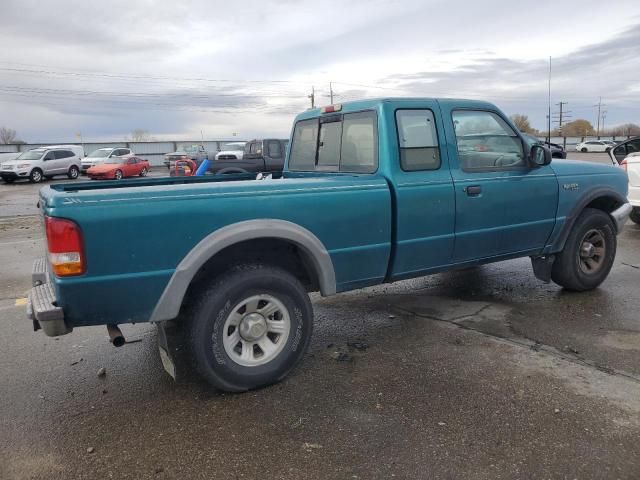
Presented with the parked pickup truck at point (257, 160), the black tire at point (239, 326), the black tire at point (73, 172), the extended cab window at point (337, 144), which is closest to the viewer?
the black tire at point (239, 326)

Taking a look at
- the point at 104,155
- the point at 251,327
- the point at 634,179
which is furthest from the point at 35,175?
the point at 251,327

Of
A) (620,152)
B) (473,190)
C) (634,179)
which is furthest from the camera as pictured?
(620,152)

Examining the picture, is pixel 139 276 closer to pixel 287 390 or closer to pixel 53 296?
pixel 53 296

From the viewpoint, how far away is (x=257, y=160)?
53.9 ft

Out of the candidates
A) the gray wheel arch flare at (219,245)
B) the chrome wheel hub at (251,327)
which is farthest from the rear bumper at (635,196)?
the chrome wheel hub at (251,327)

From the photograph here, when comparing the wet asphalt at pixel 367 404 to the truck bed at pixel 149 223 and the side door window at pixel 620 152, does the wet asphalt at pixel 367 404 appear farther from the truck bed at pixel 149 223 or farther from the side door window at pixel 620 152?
the side door window at pixel 620 152

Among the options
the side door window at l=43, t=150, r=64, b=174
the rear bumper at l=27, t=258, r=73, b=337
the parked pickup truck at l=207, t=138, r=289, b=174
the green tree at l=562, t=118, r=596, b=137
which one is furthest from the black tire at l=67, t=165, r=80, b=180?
the green tree at l=562, t=118, r=596, b=137

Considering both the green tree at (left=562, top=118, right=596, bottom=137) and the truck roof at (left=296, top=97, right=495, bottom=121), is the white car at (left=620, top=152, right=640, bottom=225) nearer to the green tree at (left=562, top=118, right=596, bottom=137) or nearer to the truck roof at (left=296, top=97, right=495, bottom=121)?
the truck roof at (left=296, top=97, right=495, bottom=121)

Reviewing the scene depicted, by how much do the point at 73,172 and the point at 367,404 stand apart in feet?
98.3

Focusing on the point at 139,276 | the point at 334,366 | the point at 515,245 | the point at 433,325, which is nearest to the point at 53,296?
the point at 139,276

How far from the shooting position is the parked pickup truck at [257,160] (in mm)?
15734

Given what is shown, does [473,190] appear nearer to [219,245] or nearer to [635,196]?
[219,245]

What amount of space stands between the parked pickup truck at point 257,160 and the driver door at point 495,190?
1052cm

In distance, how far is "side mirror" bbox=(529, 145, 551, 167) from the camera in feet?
15.5
